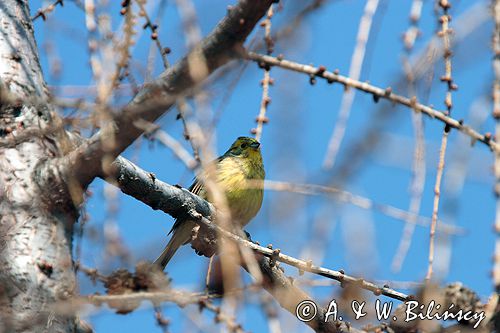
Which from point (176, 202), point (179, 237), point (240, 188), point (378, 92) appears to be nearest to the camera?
point (378, 92)

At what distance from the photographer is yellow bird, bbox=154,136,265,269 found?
20.5ft

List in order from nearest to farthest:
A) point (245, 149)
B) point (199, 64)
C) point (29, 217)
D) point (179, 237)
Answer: point (199, 64) → point (29, 217) → point (179, 237) → point (245, 149)

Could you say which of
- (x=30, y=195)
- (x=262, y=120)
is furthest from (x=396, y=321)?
(x=30, y=195)

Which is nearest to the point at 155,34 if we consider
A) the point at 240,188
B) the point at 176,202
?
the point at 176,202

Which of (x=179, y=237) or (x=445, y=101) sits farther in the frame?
(x=179, y=237)

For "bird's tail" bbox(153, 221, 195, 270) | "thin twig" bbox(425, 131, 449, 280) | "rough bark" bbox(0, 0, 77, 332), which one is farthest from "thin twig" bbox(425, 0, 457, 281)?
"bird's tail" bbox(153, 221, 195, 270)

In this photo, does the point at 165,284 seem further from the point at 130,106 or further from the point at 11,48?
the point at 11,48

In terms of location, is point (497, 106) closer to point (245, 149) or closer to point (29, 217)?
point (29, 217)

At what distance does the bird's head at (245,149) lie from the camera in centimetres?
790

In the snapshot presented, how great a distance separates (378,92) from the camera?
3129 mm

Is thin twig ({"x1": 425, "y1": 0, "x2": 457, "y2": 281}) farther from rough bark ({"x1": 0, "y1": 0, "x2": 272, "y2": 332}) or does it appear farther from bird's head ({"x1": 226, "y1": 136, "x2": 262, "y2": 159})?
bird's head ({"x1": 226, "y1": 136, "x2": 262, "y2": 159})

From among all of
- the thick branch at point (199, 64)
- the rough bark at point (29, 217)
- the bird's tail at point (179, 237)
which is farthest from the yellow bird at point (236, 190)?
the thick branch at point (199, 64)

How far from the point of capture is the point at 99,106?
7.58ft

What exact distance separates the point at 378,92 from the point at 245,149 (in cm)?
494
